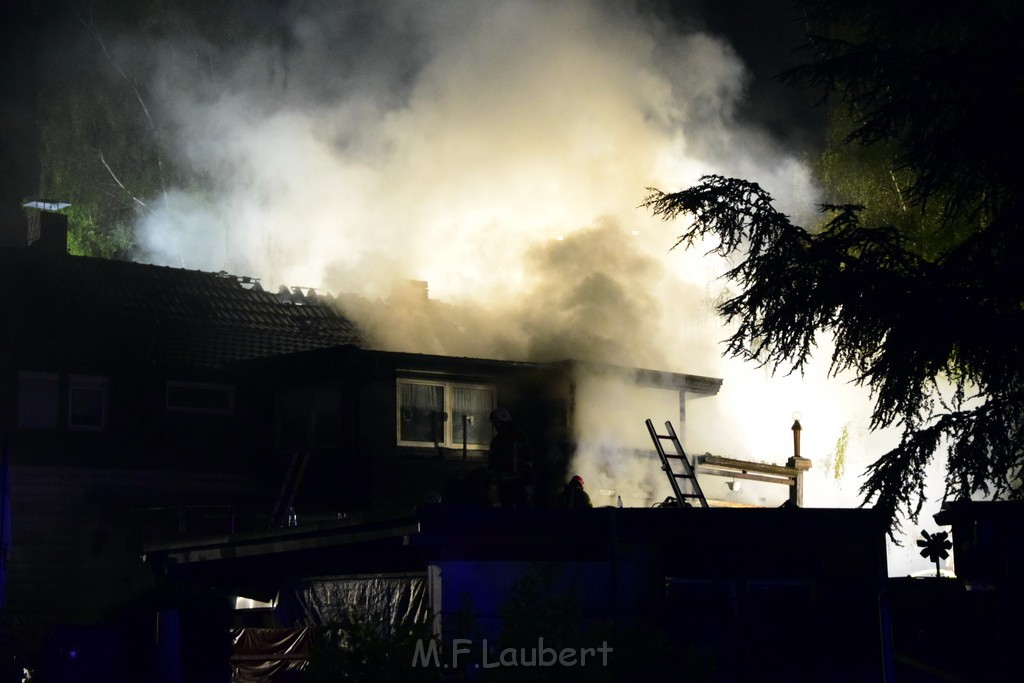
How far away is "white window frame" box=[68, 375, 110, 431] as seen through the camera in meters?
28.9

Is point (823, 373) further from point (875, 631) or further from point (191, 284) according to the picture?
point (875, 631)

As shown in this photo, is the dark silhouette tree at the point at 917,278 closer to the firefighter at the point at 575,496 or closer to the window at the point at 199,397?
the firefighter at the point at 575,496

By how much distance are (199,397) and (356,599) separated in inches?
649

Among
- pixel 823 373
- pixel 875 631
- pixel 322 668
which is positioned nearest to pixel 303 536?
pixel 322 668

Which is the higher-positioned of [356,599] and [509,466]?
[509,466]

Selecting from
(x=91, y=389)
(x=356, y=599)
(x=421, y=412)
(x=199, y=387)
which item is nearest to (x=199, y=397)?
(x=199, y=387)

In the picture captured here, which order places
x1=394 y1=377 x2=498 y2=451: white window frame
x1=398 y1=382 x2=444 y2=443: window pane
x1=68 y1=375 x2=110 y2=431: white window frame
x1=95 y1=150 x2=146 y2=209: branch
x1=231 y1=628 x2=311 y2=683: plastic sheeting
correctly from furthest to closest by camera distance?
x1=95 y1=150 x2=146 y2=209: branch < x1=68 y1=375 x2=110 y2=431: white window frame < x1=398 y1=382 x2=444 y2=443: window pane < x1=394 y1=377 x2=498 y2=451: white window frame < x1=231 y1=628 x2=311 y2=683: plastic sheeting

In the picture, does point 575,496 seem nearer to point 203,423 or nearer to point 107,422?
point 203,423

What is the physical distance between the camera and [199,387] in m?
30.6

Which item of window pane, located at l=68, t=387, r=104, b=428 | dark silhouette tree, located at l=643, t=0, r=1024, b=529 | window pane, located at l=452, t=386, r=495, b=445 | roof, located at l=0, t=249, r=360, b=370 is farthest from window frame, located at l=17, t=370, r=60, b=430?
dark silhouette tree, located at l=643, t=0, r=1024, b=529

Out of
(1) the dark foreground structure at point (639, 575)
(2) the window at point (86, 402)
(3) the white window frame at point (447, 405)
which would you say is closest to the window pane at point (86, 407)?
(2) the window at point (86, 402)

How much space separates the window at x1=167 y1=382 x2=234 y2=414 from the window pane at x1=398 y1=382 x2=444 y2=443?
15.9 ft

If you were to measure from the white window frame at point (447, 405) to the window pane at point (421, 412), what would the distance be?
1.6 inches

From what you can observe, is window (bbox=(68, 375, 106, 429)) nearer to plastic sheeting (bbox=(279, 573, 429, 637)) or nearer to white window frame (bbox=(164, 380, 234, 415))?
white window frame (bbox=(164, 380, 234, 415))
